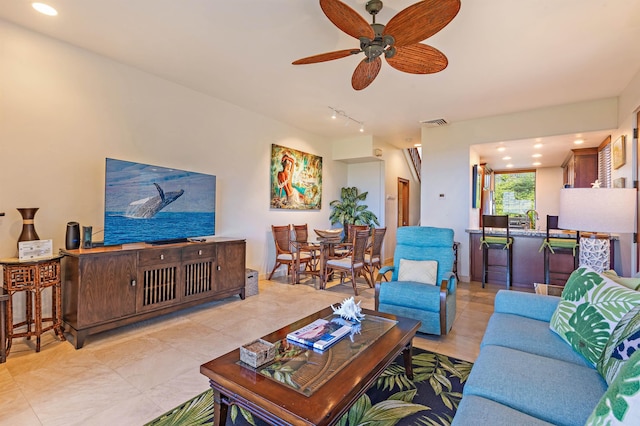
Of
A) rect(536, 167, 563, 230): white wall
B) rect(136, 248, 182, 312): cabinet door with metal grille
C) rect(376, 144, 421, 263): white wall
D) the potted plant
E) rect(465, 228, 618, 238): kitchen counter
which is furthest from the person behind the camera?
rect(536, 167, 563, 230): white wall

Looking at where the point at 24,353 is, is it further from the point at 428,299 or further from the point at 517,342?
the point at 517,342

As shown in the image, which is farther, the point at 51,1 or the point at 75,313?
the point at 75,313

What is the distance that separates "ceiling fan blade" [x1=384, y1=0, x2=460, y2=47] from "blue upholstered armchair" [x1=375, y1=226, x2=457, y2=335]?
6.75 ft

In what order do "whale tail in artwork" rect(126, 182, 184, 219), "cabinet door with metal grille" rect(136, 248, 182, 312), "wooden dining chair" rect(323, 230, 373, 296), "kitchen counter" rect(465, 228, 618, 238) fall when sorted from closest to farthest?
"cabinet door with metal grille" rect(136, 248, 182, 312), "whale tail in artwork" rect(126, 182, 184, 219), "kitchen counter" rect(465, 228, 618, 238), "wooden dining chair" rect(323, 230, 373, 296)

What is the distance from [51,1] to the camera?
2436 mm

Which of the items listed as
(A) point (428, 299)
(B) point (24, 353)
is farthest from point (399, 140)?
(B) point (24, 353)

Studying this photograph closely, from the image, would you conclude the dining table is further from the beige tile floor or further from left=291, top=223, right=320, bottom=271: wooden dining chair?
the beige tile floor

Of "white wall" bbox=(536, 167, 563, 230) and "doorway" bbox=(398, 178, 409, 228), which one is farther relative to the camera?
"doorway" bbox=(398, 178, 409, 228)

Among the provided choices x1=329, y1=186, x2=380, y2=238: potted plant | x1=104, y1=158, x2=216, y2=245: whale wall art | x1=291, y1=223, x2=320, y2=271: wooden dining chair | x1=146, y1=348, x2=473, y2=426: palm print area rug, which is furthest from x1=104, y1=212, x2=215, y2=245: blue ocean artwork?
x1=329, y1=186, x2=380, y2=238: potted plant

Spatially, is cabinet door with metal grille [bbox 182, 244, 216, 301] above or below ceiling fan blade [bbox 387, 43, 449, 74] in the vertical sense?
below

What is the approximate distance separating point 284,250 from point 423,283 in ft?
9.74

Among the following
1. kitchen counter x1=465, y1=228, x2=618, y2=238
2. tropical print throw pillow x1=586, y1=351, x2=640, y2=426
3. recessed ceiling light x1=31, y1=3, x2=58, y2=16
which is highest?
recessed ceiling light x1=31, y1=3, x2=58, y2=16

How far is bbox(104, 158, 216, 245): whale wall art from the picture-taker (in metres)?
3.15

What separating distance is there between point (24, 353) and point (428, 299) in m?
3.63
